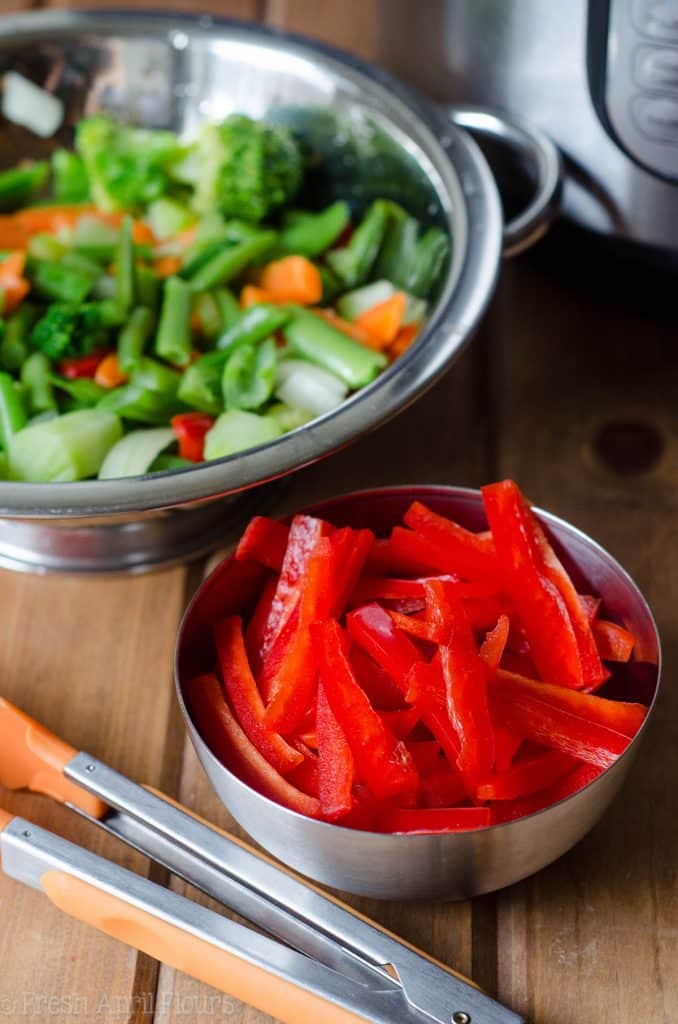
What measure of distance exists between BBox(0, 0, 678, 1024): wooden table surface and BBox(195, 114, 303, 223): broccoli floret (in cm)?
20

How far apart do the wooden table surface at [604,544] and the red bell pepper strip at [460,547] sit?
226 mm

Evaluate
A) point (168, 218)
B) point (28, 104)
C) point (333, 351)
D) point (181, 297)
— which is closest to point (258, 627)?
point (333, 351)

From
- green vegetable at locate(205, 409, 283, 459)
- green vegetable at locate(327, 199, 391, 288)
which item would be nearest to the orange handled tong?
green vegetable at locate(205, 409, 283, 459)

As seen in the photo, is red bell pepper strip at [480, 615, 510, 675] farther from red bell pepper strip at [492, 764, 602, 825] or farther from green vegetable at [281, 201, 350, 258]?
green vegetable at [281, 201, 350, 258]

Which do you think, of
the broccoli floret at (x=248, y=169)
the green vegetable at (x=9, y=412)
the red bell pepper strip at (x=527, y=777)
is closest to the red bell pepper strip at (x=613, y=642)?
the red bell pepper strip at (x=527, y=777)

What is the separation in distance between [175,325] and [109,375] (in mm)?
92

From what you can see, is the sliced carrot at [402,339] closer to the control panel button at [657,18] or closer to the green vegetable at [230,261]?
the green vegetable at [230,261]

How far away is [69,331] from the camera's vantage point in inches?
51.2

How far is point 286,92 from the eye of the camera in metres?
1.54

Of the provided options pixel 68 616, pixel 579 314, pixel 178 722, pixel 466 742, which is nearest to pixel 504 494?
pixel 466 742

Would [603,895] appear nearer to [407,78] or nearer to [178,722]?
[178,722]

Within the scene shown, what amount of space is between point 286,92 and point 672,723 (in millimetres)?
939

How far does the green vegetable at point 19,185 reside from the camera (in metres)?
1.56

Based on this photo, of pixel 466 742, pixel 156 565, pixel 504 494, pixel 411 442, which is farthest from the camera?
pixel 411 442
